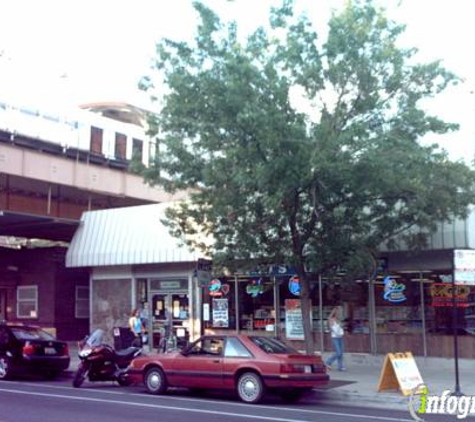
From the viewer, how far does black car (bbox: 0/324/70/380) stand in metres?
17.4

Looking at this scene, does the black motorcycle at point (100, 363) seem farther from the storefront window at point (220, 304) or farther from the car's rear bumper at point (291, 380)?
the storefront window at point (220, 304)

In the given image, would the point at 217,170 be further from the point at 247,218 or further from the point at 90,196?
the point at 90,196

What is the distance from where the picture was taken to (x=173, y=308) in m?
23.8

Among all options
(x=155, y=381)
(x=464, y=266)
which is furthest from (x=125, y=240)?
(x=464, y=266)

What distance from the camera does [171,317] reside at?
937 inches

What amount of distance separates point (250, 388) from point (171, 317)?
34.5 ft

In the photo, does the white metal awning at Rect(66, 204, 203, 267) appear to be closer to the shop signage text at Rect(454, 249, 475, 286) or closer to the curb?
the curb

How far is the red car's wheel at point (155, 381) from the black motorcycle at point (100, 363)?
110 cm

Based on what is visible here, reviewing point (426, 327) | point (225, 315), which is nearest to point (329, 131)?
point (426, 327)

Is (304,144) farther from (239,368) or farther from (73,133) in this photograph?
(73,133)

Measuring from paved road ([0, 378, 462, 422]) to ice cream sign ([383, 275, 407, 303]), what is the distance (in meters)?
6.15

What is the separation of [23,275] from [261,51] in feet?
58.6

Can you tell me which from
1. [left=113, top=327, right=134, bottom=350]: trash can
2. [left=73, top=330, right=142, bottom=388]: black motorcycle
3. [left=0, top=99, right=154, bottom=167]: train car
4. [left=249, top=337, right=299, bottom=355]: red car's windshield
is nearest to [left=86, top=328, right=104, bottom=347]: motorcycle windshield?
[left=73, top=330, right=142, bottom=388]: black motorcycle

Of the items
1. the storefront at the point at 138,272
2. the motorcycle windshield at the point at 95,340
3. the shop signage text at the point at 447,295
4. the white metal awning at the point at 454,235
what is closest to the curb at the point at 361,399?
the motorcycle windshield at the point at 95,340
